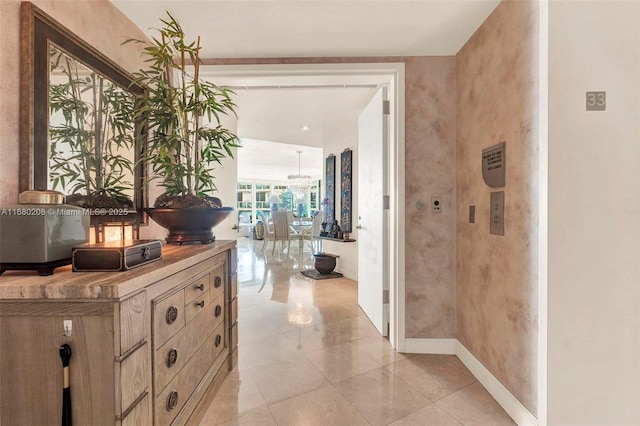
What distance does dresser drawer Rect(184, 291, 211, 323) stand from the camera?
52.7 inches

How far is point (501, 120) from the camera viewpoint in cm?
168

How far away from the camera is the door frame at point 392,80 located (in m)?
2.23

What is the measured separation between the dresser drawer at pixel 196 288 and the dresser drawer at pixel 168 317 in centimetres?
5

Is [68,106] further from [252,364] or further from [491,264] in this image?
[491,264]

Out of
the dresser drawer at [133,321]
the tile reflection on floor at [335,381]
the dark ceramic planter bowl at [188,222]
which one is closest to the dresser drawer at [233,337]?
the tile reflection on floor at [335,381]

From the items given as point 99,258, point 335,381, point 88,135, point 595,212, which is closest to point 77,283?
point 99,258

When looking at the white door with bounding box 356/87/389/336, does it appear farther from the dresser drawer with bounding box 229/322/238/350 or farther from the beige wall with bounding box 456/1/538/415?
the dresser drawer with bounding box 229/322/238/350

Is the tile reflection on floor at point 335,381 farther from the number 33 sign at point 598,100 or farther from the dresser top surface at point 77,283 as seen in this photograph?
the number 33 sign at point 598,100

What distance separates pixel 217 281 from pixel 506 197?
5.96 ft

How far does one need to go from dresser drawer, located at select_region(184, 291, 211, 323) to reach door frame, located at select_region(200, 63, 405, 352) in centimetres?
145

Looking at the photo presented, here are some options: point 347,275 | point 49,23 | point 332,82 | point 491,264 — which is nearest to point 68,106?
point 49,23

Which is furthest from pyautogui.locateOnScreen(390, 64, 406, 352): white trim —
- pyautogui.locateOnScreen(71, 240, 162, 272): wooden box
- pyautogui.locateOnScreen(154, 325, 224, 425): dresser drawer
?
pyautogui.locateOnScreen(71, 240, 162, 272): wooden box

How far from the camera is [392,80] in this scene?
7.54ft

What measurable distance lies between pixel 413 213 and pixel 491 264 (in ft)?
2.21
